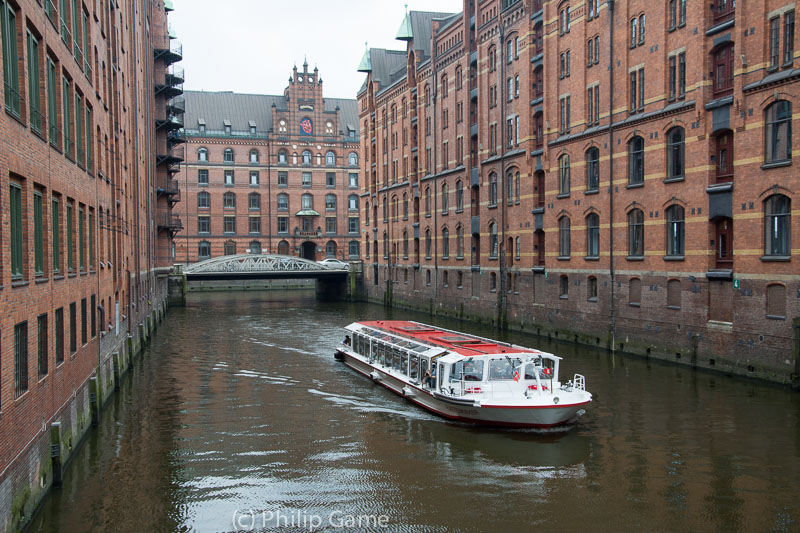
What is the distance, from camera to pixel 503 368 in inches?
825

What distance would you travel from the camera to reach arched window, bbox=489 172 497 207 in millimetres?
44459

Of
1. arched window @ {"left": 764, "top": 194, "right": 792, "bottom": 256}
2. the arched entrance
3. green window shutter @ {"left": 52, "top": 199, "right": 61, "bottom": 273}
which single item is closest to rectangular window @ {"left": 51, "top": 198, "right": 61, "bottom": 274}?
green window shutter @ {"left": 52, "top": 199, "right": 61, "bottom": 273}

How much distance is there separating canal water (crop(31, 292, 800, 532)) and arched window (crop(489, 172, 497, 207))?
61.2 ft

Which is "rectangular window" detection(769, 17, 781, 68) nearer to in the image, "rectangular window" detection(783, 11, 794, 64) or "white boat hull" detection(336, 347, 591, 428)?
"rectangular window" detection(783, 11, 794, 64)

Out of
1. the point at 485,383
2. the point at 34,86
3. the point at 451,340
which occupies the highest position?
the point at 34,86

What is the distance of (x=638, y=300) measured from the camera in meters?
31.0

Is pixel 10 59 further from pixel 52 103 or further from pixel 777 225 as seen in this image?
pixel 777 225

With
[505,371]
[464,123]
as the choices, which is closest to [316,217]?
[464,123]

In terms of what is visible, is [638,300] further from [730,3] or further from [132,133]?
[132,133]

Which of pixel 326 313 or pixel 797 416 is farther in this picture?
pixel 326 313

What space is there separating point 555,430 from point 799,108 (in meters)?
13.0

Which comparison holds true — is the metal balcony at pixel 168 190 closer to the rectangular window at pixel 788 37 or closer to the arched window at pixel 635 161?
the arched window at pixel 635 161

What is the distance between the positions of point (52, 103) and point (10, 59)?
3930 mm

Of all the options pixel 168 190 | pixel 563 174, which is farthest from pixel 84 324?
pixel 168 190
